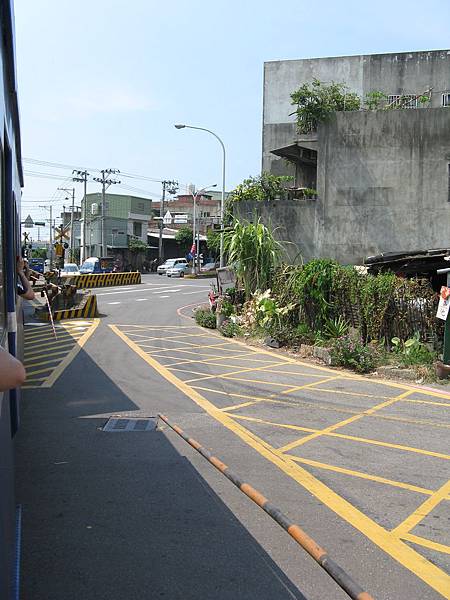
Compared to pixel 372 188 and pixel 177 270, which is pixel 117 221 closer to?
pixel 177 270

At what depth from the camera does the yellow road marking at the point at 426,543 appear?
4.64 m

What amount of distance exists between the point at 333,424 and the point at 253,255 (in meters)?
10.6

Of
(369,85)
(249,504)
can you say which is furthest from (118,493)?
(369,85)

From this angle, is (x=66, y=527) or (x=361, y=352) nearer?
(x=66, y=527)

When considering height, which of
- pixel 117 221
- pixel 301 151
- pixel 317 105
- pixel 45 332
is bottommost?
pixel 45 332

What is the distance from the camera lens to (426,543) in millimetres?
4746

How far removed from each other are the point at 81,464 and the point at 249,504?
6.53ft

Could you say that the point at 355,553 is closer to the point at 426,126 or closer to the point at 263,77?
the point at 426,126

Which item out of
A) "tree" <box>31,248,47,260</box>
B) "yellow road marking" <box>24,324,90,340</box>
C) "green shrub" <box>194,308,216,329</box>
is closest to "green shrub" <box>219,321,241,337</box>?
"green shrub" <box>194,308,216,329</box>

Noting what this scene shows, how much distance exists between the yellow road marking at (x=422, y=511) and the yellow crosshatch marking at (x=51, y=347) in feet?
22.8

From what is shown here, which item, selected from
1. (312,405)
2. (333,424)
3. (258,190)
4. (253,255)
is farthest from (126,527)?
(258,190)

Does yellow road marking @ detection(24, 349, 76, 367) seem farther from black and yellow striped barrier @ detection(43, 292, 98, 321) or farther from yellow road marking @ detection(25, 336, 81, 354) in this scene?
black and yellow striped barrier @ detection(43, 292, 98, 321)

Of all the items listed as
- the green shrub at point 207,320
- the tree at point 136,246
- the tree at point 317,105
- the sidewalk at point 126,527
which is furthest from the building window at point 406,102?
the tree at point 136,246

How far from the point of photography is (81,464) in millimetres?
6488
